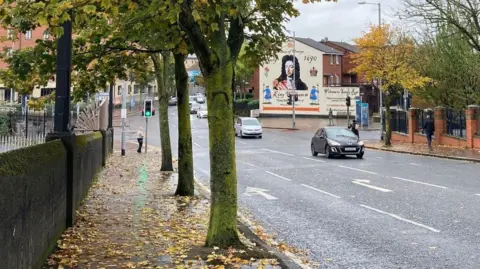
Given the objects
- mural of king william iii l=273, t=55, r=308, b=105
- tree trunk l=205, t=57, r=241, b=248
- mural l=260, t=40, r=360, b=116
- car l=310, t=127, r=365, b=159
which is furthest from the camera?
mural of king william iii l=273, t=55, r=308, b=105

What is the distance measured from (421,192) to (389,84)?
2073 centimetres

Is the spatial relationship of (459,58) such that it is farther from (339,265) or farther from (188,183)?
(339,265)

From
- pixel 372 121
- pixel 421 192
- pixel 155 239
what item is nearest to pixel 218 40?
pixel 155 239

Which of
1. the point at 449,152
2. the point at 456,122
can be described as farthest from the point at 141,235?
the point at 456,122

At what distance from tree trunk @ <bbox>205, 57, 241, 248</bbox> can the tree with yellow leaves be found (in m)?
27.1

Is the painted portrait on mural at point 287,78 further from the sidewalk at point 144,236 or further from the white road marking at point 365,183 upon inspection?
the sidewalk at point 144,236

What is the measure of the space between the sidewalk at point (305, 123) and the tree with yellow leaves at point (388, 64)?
1813 centimetres

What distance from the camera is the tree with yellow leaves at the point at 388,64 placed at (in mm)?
32562

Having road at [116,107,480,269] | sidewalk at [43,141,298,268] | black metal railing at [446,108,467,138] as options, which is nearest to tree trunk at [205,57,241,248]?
sidewalk at [43,141,298,268]

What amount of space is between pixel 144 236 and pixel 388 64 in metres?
28.0

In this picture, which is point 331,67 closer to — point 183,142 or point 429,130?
point 429,130

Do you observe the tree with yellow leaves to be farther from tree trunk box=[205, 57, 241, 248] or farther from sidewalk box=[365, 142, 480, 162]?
tree trunk box=[205, 57, 241, 248]

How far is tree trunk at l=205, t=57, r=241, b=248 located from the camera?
7117 mm

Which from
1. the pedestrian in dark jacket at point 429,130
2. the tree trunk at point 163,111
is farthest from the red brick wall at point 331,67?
the tree trunk at point 163,111
